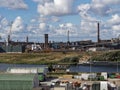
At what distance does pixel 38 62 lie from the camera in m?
Answer: 116

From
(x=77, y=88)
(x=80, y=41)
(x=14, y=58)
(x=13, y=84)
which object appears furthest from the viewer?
(x=80, y=41)

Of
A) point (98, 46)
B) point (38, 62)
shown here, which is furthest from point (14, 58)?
point (98, 46)

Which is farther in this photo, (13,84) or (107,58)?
(107,58)

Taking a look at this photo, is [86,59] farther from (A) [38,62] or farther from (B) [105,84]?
(B) [105,84]

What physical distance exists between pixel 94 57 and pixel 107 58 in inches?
161

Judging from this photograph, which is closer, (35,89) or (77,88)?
(35,89)

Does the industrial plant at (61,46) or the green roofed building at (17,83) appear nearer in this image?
the green roofed building at (17,83)

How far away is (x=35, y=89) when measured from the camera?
37406mm

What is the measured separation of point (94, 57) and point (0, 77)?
85.3 meters

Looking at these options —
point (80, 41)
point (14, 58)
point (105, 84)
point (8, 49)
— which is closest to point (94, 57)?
point (14, 58)

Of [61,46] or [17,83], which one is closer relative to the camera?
[17,83]

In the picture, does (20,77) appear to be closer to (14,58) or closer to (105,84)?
(105,84)

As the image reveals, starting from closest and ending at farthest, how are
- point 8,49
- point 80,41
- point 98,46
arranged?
point 8,49
point 98,46
point 80,41

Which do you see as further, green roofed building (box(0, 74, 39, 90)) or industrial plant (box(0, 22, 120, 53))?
industrial plant (box(0, 22, 120, 53))
